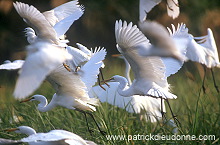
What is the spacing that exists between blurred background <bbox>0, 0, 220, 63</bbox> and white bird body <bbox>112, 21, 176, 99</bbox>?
633 cm

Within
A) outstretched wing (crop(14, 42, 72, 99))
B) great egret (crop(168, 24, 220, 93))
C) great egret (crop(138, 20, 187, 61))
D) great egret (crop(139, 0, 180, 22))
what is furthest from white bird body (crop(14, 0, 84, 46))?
great egret (crop(138, 20, 187, 61))

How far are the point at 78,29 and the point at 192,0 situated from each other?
9.86ft

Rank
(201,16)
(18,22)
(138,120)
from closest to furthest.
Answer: (138,120)
(201,16)
(18,22)

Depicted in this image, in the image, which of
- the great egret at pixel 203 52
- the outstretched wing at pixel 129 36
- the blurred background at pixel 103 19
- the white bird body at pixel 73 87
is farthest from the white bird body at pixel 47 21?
the blurred background at pixel 103 19

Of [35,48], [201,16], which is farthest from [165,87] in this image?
[201,16]

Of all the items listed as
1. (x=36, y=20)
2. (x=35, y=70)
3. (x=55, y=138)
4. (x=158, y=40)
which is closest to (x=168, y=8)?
(x=36, y=20)

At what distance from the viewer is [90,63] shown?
Result: 493 centimetres

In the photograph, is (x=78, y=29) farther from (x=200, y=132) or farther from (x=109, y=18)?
(x=200, y=132)

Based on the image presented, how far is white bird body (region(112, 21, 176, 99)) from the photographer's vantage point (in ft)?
12.9

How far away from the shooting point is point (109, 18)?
500 inches

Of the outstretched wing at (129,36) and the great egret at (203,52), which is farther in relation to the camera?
the great egret at (203,52)

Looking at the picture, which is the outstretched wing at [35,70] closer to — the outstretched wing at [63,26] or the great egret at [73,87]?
the great egret at [73,87]

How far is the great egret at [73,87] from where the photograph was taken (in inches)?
169

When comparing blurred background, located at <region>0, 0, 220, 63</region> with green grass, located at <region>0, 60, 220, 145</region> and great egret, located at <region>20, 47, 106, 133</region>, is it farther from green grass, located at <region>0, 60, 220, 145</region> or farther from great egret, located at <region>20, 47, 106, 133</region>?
great egret, located at <region>20, 47, 106, 133</region>
